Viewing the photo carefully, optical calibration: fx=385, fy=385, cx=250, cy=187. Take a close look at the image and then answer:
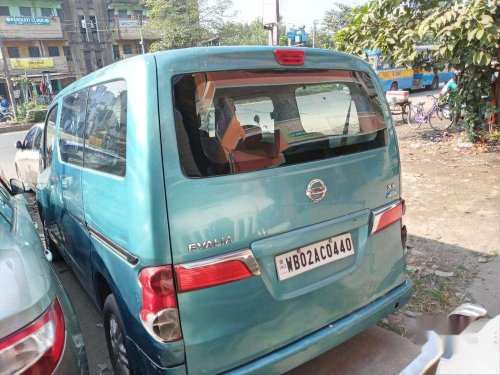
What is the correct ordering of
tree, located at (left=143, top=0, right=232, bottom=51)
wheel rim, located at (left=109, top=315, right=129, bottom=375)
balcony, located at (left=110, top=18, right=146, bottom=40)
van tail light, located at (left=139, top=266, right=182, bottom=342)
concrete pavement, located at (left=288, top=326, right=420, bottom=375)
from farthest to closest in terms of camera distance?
balcony, located at (left=110, top=18, right=146, bottom=40)
tree, located at (left=143, top=0, right=232, bottom=51)
concrete pavement, located at (left=288, top=326, right=420, bottom=375)
wheel rim, located at (left=109, top=315, right=129, bottom=375)
van tail light, located at (left=139, top=266, right=182, bottom=342)

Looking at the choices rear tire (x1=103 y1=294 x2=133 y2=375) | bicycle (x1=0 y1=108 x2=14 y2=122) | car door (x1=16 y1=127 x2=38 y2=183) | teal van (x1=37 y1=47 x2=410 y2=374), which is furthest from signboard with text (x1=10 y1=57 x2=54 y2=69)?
rear tire (x1=103 y1=294 x2=133 y2=375)

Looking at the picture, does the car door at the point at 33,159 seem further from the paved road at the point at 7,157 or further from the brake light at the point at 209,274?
the brake light at the point at 209,274

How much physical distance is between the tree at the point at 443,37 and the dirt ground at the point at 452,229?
121 centimetres

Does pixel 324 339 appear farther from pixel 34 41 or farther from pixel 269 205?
pixel 34 41

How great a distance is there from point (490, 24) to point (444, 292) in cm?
518

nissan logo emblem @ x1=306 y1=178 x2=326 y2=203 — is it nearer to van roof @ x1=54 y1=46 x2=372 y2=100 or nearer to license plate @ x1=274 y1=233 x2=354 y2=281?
license plate @ x1=274 y1=233 x2=354 y2=281

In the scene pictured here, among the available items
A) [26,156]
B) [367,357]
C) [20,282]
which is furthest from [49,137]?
[26,156]

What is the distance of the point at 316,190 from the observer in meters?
1.97

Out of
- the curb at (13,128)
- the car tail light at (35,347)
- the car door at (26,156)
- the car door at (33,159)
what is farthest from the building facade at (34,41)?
the car tail light at (35,347)

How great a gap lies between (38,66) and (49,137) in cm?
3772

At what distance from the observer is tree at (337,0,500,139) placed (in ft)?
22.0

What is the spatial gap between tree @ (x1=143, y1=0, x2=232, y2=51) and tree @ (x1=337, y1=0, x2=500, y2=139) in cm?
2685

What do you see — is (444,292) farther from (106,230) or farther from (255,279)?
(106,230)

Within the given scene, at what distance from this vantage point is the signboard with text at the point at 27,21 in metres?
33.4
